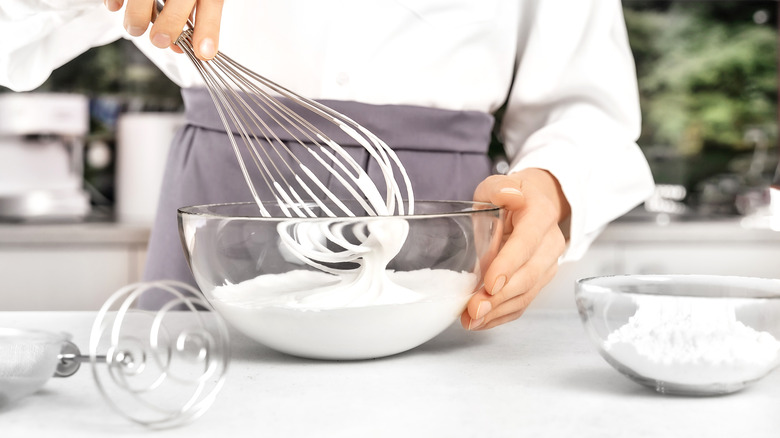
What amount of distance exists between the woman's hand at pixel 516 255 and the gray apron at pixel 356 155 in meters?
0.14

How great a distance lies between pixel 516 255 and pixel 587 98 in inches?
12.8

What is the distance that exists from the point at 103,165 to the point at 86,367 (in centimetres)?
160

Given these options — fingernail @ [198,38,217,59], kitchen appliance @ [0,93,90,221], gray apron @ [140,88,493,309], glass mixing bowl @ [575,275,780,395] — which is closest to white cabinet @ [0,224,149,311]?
kitchen appliance @ [0,93,90,221]

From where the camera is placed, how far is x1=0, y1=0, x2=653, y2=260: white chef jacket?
28.8 inches

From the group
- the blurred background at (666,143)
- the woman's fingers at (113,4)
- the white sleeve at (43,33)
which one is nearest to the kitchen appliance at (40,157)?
the blurred background at (666,143)

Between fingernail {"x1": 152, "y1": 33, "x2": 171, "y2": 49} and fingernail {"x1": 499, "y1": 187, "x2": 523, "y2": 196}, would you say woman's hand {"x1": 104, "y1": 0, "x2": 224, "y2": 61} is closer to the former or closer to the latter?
fingernail {"x1": 152, "y1": 33, "x2": 171, "y2": 49}

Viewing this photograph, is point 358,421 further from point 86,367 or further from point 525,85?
point 525,85

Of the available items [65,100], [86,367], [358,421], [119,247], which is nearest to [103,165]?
[65,100]

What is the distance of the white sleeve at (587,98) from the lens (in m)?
0.73

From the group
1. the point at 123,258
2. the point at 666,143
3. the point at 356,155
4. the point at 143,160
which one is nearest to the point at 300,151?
the point at 356,155

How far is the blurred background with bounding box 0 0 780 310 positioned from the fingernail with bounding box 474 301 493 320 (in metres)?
1.09

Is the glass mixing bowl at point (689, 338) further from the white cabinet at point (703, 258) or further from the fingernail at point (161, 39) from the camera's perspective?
the white cabinet at point (703, 258)

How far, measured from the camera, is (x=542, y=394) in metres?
0.40

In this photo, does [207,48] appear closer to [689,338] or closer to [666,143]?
[689,338]
